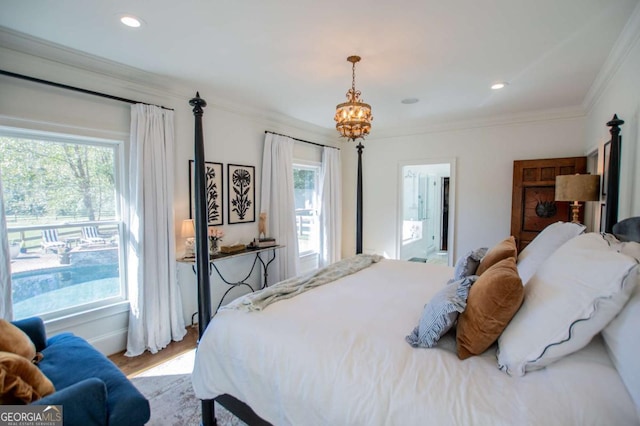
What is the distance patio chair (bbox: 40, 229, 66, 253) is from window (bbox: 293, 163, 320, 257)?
118 inches

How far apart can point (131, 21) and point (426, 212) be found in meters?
6.91

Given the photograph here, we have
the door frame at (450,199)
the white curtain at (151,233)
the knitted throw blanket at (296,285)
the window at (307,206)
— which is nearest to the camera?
the knitted throw blanket at (296,285)

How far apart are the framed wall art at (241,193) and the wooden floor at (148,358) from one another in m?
1.45

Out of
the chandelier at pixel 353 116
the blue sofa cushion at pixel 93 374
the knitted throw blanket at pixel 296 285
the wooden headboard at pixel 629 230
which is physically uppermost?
the chandelier at pixel 353 116

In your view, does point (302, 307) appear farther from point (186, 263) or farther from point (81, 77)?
point (81, 77)

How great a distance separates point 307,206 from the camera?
5195 millimetres

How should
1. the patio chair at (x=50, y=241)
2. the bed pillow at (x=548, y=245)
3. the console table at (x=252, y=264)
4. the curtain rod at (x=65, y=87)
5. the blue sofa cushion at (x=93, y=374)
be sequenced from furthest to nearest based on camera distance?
the console table at (x=252, y=264)
the patio chair at (x=50, y=241)
the curtain rod at (x=65, y=87)
the bed pillow at (x=548, y=245)
the blue sofa cushion at (x=93, y=374)

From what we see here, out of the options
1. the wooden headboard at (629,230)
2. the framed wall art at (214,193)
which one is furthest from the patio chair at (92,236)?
the wooden headboard at (629,230)

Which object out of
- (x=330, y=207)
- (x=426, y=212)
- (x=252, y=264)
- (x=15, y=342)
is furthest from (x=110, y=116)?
(x=426, y=212)

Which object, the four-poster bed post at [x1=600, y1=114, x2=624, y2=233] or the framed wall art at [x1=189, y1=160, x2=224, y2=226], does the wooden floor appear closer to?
the framed wall art at [x1=189, y1=160, x2=224, y2=226]

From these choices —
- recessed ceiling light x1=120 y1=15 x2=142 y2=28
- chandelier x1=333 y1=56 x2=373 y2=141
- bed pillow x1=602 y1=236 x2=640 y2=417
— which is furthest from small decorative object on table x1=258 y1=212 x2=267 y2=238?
bed pillow x1=602 y1=236 x2=640 y2=417

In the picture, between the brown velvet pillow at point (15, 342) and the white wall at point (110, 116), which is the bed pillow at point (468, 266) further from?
the white wall at point (110, 116)

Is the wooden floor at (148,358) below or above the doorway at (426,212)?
below

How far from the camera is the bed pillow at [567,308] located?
1057mm
